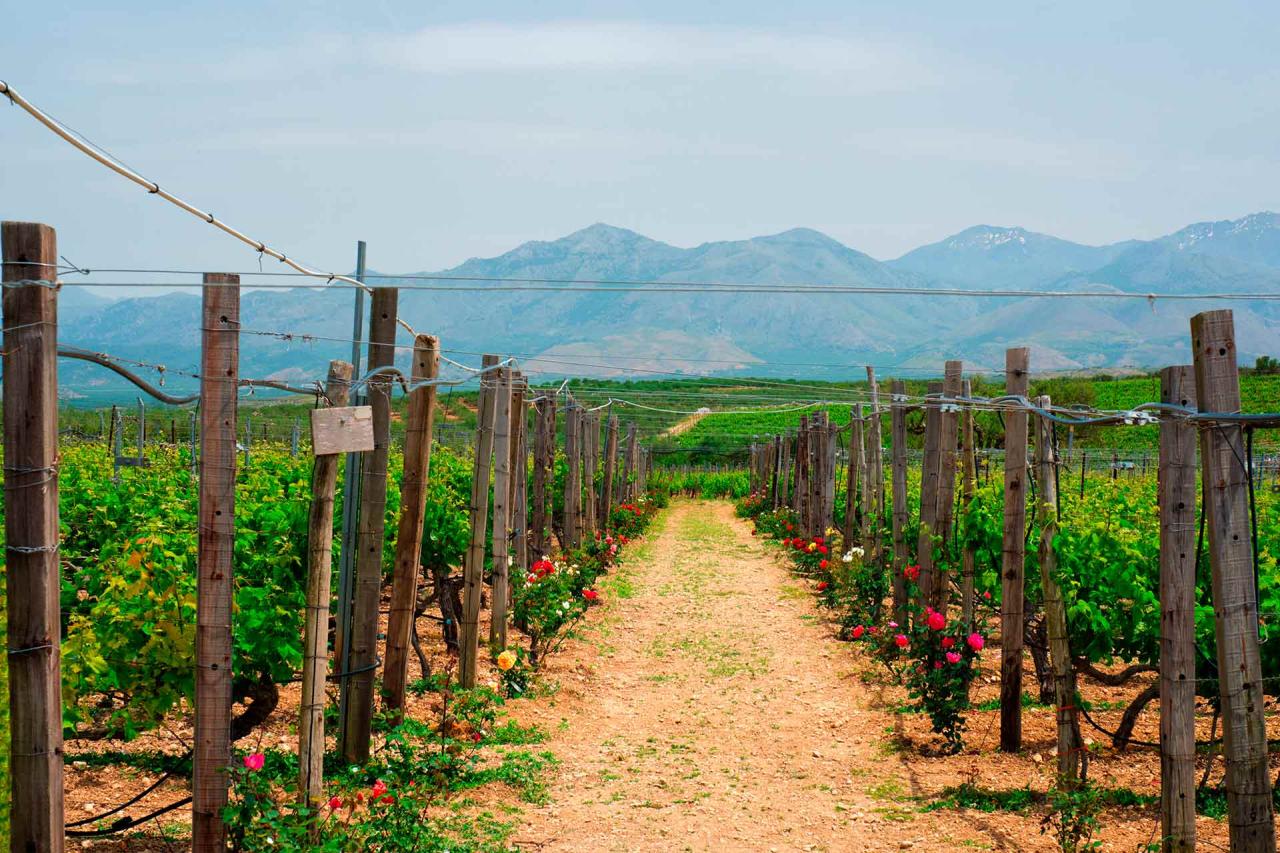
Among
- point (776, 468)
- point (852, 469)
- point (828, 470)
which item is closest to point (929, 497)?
point (852, 469)

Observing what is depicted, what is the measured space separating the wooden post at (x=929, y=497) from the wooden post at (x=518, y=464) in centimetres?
356

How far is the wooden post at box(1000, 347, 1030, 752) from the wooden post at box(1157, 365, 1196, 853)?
1.94 metres

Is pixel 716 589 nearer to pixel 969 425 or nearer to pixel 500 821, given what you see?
pixel 969 425

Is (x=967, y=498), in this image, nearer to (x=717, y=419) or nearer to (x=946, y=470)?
(x=946, y=470)

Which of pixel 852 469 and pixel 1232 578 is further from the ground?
pixel 1232 578

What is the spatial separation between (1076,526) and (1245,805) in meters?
3.47

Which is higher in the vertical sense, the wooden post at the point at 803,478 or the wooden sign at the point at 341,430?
the wooden sign at the point at 341,430

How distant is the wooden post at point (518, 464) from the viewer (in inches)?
402

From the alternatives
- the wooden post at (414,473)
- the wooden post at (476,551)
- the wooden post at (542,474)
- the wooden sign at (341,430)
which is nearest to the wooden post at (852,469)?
the wooden post at (542,474)

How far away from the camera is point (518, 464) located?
428 inches

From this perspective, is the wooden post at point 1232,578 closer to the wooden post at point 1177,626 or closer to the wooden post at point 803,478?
the wooden post at point 1177,626

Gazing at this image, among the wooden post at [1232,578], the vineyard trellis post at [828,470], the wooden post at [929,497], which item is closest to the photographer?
the wooden post at [1232,578]

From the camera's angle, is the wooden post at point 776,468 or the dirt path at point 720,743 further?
the wooden post at point 776,468

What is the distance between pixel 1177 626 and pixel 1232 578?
44cm
